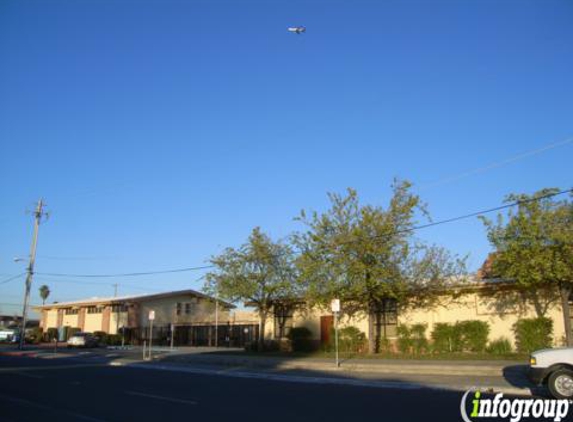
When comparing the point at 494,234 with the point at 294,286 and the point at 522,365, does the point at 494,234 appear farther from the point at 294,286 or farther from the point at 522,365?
the point at 294,286

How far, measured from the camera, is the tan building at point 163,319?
44.0 metres

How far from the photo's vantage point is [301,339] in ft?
107

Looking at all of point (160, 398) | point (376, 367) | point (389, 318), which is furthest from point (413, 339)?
point (160, 398)

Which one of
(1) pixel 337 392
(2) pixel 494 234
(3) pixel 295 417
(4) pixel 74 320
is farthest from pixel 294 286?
(4) pixel 74 320

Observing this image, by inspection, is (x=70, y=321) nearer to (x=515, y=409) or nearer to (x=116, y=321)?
(x=116, y=321)

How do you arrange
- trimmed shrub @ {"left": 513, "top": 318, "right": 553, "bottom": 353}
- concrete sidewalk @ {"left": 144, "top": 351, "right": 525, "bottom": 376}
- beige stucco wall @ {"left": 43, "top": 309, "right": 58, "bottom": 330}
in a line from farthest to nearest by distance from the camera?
beige stucco wall @ {"left": 43, "top": 309, "right": 58, "bottom": 330}, trimmed shrub @ {"left": 513, "top": 318, "right": 553, "bottom": 353}, concrete sidewalk @ {"left": 144, "top": 351, "right": 525, "bottom": 376}

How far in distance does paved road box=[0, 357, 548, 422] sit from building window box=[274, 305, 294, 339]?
17.0 meters

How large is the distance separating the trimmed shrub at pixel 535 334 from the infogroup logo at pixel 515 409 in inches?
523

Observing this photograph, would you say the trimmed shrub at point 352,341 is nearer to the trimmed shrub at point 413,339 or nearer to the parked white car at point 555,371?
the trimmed shrub at point 413,339

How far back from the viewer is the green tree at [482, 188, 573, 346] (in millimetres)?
21094

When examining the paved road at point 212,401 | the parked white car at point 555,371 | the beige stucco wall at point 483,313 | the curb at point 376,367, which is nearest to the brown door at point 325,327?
the beige stucco wall at point 483,313

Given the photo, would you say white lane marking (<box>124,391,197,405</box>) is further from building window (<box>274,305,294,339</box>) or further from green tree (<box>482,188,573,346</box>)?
building window (<box>274,305,294,339</box>)

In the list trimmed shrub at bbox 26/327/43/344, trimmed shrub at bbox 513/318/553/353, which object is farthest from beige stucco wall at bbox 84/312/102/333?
trimmed shrub at bbox 513/318/553/353

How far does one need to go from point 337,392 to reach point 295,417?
465 cm
